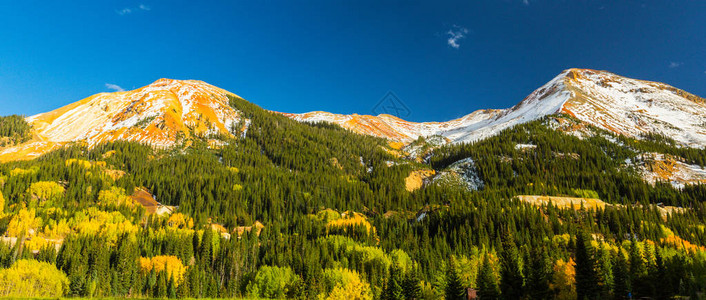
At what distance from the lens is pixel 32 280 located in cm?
8962

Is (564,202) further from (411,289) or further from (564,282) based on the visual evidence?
(411,289)

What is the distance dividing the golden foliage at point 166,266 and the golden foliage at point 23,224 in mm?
42771

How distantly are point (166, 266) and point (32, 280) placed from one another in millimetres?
29192

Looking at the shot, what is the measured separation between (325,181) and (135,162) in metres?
99.2

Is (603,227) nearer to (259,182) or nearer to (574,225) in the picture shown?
(574,225)

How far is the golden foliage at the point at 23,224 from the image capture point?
114312mm

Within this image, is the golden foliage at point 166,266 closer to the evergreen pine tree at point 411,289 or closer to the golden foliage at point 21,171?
the evergreen pine tree at point 411,289

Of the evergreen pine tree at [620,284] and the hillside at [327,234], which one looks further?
the hillside at [327,234]

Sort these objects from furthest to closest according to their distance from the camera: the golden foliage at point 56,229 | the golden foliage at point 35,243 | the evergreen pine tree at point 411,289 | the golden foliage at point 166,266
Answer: the golden foliage at point 56,229
the golden foliage at point 35,243
the golden foliage at point 166,266
the evergreen pine tree at point 411,289

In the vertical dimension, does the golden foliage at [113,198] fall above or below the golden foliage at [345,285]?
above

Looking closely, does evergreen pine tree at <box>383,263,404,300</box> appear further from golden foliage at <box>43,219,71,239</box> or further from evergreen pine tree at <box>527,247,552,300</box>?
golden foliage at <box>43,219,71,239</box>

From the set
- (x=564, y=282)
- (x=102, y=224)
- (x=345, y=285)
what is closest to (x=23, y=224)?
(x=102, y=224)

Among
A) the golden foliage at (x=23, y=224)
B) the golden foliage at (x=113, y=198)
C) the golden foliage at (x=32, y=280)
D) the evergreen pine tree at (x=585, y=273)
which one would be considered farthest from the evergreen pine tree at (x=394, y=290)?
the golden foliage at (x=113, y=198)

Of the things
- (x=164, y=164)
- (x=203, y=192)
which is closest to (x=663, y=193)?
(x=203, y=192)
